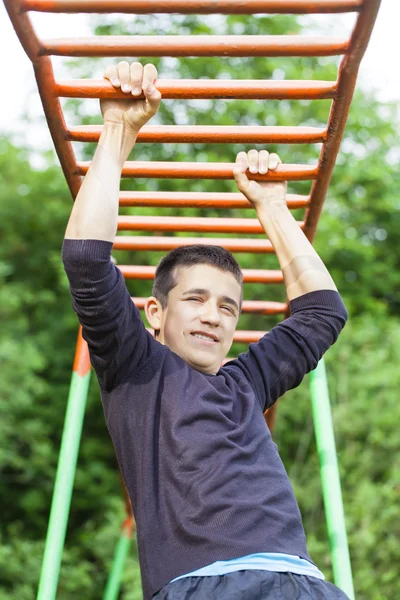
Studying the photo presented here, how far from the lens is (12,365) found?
7.59 metres

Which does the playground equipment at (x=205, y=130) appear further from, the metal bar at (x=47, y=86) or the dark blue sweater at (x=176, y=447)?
the dark blue sweater at (x=176, y=447)

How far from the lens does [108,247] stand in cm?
144

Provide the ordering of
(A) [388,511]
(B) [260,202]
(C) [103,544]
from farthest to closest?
(C) [103,544] → (A) [388,511] → (B) [260,202]

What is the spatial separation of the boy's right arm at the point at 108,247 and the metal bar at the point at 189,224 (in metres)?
0.67

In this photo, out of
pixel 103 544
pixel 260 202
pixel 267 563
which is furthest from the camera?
pixel 103 544

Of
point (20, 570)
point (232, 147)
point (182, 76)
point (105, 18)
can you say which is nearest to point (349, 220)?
point (232, 147)

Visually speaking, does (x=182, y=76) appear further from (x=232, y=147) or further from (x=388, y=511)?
(x=388, y=511)

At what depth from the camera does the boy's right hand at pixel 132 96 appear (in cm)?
148

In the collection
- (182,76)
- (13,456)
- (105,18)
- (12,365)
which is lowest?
(13,456)

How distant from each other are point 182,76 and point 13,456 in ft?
15.9

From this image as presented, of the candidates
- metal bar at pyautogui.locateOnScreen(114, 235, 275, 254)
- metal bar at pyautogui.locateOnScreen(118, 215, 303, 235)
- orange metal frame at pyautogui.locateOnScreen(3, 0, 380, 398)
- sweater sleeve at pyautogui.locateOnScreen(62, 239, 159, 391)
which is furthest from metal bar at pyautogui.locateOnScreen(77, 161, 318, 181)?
sweater sleeve at pyautogui.locateOnScreen(62, 239, 159, 391)

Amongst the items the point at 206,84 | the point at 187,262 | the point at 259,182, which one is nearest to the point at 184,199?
the point at 259,182

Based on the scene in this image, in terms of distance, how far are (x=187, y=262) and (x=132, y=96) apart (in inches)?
15.4

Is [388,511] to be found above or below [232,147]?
below
